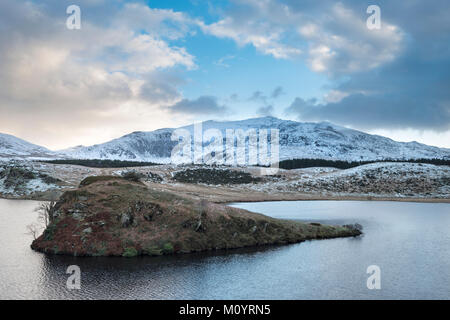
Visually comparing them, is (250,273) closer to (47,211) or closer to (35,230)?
Answer: (47,211)

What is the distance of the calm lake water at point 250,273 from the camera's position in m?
31.5

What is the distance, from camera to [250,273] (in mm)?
37750

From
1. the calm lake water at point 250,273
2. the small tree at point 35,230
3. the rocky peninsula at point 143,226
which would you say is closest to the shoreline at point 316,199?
the rocky peninsula at point 143,226

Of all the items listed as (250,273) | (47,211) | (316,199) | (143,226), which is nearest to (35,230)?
(47,211)

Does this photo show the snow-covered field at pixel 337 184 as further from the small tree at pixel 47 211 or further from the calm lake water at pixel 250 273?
the calm lake water at pixel 250 273

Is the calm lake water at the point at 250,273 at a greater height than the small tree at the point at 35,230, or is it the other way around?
the small tree at the point at 35,230

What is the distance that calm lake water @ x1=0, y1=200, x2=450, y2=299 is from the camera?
31.5m

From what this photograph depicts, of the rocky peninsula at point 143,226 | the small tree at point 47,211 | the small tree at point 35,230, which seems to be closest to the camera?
the rocky peninsula at point 143,226

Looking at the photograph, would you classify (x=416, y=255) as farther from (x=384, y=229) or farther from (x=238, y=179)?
(x=238, y=179)

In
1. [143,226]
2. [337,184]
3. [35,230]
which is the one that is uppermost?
[337,184]

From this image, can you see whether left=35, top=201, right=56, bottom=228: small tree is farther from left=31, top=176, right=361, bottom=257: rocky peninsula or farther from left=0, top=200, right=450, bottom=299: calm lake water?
left=0, top=200, right=450, bottom=299: calm lake water

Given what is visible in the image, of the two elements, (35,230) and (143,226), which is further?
(35,230)

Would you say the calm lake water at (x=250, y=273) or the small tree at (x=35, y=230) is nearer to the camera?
the calm lake water at (x=250, y=273)

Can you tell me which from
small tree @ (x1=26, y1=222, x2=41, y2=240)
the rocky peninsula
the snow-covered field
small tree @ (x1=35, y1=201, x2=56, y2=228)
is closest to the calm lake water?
small tree @ (x1=26, y1=222, x2=41, y2=240)
